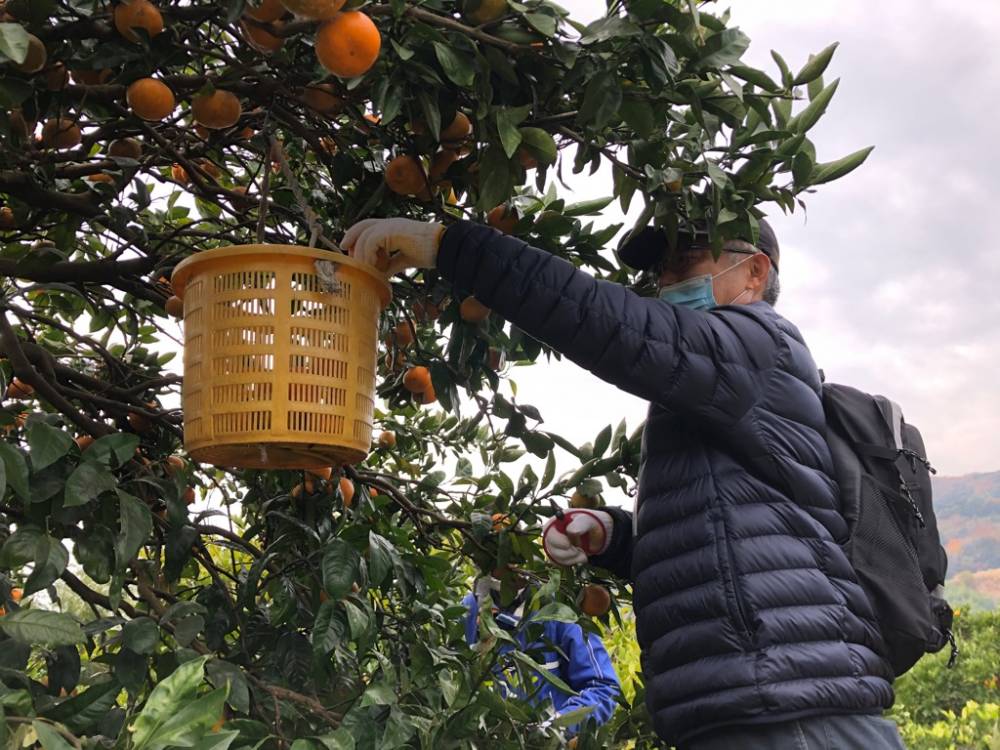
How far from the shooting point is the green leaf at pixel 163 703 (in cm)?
102

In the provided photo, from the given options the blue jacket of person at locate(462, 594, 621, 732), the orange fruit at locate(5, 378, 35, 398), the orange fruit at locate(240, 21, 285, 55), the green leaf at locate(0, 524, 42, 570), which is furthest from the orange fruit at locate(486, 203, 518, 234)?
the orange fruit at locate(5, 378, 35, 398)

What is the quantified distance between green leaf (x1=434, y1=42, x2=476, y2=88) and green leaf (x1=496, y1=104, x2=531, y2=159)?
9 cm

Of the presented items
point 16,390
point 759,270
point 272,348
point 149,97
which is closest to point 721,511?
point 759,270

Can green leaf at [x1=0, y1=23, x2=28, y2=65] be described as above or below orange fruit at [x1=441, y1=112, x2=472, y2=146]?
below

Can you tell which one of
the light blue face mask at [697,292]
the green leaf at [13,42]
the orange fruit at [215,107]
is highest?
the orange fruit at [215,107]

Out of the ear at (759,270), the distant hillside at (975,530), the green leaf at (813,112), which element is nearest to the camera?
the green leaf at (813,112)

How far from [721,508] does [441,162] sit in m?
0.80

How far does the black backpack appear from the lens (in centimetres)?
179

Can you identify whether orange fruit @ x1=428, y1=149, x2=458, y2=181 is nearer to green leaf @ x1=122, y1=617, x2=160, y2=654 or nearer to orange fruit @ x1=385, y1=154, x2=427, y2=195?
orange fruit @ x1=385, y1=154, x2=427, y2=195

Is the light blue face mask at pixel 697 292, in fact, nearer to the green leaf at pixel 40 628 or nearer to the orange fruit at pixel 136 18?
the orange fruit at pixel 136 18

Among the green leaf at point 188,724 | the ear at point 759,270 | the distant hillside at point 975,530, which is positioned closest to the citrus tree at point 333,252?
the green leaf at point 188,724

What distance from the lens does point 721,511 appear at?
5.72 feet

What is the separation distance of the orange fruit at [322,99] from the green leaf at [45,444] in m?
0.77

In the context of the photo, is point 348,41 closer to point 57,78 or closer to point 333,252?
point 333,252
